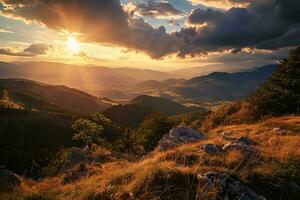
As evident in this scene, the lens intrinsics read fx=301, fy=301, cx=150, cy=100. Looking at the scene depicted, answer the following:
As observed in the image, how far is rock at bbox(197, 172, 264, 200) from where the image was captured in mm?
7786

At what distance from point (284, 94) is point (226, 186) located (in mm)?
42569

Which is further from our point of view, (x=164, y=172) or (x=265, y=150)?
(x=265, y=150)

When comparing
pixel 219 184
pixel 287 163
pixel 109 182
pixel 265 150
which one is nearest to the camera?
pixel 219 184

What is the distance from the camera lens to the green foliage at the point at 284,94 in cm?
4559

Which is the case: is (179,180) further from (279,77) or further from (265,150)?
(279,77)

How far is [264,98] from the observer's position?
4962 centimetres

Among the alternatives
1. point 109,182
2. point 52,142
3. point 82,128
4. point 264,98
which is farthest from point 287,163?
point 52,142

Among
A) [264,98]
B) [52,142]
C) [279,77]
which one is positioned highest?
[279,77]

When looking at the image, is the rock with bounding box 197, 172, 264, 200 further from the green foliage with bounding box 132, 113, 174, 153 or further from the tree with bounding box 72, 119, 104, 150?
the tree with bounding box 72, 119, 104, 150

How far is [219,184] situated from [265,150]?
6.82 m

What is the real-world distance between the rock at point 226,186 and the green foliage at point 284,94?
1502 inches

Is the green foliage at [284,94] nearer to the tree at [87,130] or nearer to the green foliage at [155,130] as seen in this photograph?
the green foliage at [155,130]

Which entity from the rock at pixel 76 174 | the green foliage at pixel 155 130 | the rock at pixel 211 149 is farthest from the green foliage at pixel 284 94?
the rock at pixel 76 174

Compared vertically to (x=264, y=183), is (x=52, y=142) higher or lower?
lower
